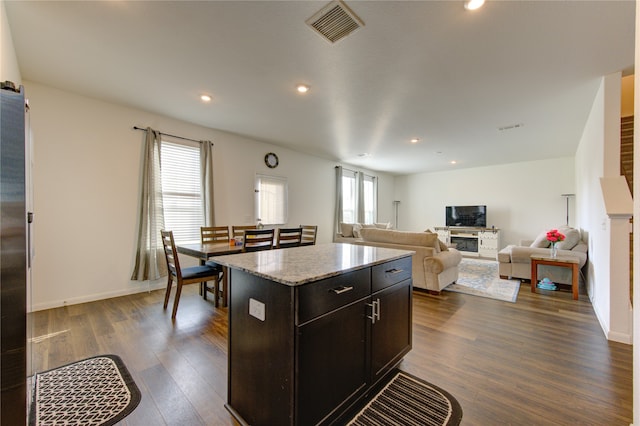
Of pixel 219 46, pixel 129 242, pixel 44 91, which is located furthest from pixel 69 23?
pixel 129 242

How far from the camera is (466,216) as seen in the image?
26.6 ft

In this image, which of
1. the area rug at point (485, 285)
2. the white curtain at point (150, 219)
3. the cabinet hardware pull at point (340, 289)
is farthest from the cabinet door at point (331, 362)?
the white curtain at point (150, 219)

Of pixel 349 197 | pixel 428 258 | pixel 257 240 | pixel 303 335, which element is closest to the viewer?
pixel 303 335

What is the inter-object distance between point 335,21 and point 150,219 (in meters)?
3.65

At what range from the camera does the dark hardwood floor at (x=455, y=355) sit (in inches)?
64.1

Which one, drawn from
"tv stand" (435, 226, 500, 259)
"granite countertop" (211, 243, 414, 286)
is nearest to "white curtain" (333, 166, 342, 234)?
"tv stand" (435, 226, 500, 259)

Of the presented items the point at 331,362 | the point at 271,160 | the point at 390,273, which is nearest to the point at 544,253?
the point at 390,273

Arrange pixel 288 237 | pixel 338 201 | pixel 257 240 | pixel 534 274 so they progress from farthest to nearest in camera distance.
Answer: pixel 338 201, pixel 534 274, pixel 288 237, pixel 257 240

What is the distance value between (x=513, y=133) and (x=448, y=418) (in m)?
5.08

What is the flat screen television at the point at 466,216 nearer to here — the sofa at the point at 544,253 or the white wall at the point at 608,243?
the sofa at the point at 544,253

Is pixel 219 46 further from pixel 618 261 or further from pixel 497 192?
pixel 497 192

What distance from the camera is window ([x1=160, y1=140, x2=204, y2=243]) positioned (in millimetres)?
4250

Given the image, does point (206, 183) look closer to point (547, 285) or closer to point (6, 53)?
point (6, 53)

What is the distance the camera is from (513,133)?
4.82 m
